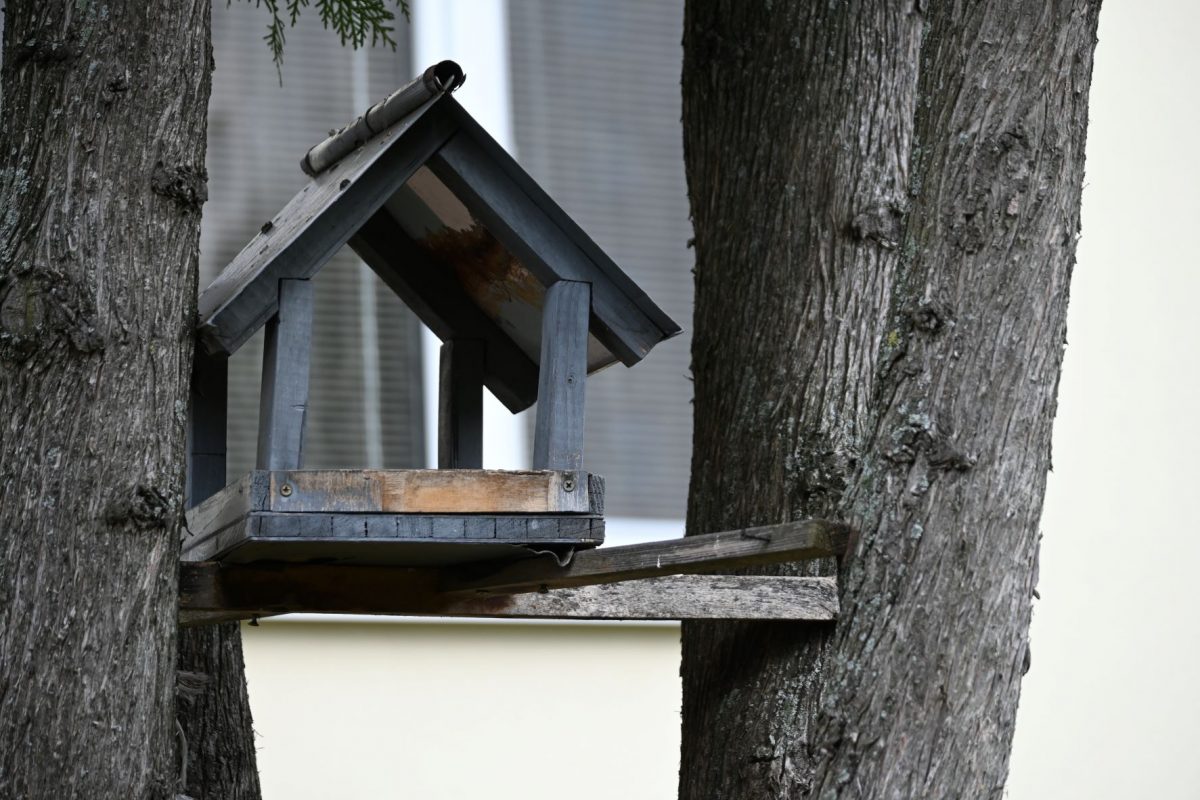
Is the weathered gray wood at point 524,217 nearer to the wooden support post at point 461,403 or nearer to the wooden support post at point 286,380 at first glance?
the wooden support post at point 286,380

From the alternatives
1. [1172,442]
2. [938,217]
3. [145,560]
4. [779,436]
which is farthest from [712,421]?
[1172,442]

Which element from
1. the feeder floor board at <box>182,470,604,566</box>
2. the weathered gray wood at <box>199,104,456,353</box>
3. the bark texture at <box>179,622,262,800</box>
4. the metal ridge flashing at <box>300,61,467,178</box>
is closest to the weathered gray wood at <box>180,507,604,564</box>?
the feeder floor board at <box>182,470,604,566</box>

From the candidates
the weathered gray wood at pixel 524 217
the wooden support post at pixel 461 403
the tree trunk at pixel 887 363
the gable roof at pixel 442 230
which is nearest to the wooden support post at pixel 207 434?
the gable roof at pixel 442 230

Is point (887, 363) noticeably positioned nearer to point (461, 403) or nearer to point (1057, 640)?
point (461, 403)

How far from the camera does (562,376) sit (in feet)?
6.09

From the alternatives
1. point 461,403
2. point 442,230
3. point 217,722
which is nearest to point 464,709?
point 217,722

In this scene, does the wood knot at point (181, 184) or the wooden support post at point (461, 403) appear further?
the wooden support post at point (461, 403)

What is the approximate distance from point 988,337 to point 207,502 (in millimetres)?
976

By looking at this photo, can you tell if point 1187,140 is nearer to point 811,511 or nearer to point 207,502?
point 811,511

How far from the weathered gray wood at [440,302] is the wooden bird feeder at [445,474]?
26 mm

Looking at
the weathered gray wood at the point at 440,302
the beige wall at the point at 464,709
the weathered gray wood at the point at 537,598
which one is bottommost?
the beige wall at the point at 464,709

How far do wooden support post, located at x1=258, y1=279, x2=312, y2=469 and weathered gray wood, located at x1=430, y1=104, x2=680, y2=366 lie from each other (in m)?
0.23

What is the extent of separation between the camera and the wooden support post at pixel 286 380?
1760mm

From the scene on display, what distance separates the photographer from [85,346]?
1.69 m
